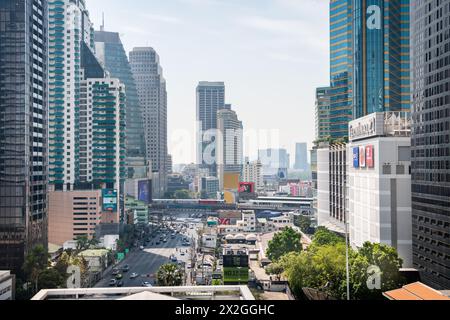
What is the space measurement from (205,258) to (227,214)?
25.8 feet

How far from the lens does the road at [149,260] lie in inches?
505

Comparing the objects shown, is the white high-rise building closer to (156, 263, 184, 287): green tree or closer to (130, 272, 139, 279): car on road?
(130, 272, 139, 279): car on road

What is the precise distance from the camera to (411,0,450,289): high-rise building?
7.77 metres

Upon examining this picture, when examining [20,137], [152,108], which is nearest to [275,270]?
[20,137]

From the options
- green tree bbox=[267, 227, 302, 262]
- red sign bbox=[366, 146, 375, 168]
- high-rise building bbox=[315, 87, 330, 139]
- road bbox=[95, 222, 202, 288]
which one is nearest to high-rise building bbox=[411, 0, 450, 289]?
red sign bbox=[366, 146, 375, 168]

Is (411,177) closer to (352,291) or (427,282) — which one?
(427,282)

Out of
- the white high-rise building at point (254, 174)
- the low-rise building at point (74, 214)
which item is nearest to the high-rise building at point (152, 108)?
the white high-rise building at point (254, 174)

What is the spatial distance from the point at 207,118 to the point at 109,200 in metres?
5.02

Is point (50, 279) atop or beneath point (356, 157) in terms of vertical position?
beneath

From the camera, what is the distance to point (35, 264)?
10.3 meters

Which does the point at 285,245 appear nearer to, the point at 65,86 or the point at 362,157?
the point at 362,157

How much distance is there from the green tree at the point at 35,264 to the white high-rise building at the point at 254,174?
57.9ft

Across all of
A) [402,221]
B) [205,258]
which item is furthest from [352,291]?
[205,258]

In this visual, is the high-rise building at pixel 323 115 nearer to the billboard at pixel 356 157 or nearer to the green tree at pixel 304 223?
the green tree at pixel 304 223
